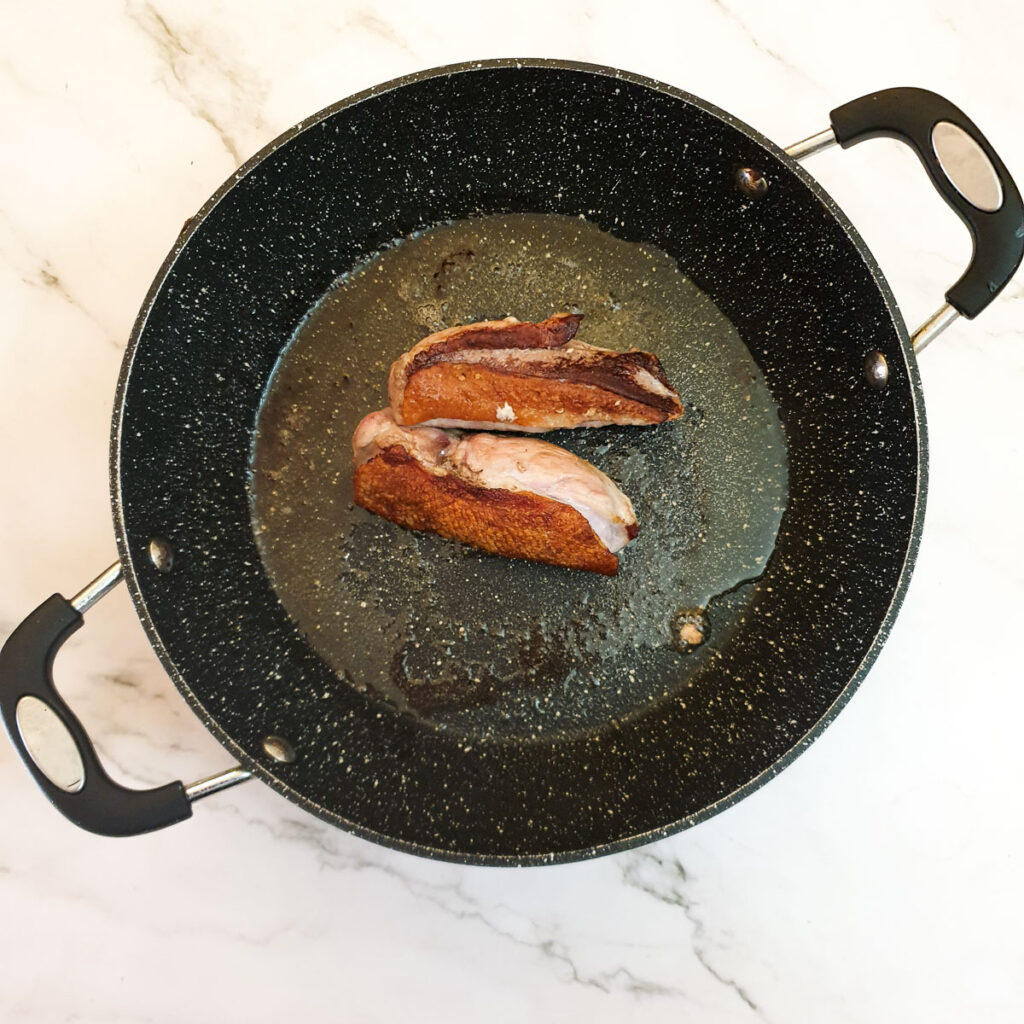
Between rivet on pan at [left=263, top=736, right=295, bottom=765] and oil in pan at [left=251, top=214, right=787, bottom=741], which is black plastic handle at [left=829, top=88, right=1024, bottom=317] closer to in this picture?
oil in pan at [left=251, top=214, right=787, bottom=741]

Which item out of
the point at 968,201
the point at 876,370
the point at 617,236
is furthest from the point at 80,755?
the point at 968,201

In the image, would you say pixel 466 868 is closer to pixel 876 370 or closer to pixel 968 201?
pixel 876 370

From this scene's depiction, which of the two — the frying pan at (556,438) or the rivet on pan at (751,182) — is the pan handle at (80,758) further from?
the rivet on pan at (751,182)

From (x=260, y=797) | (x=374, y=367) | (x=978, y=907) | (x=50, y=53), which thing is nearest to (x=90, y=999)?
(x=260, y=797)

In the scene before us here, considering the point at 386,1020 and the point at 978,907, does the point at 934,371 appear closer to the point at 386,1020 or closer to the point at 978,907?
the point at 978,907

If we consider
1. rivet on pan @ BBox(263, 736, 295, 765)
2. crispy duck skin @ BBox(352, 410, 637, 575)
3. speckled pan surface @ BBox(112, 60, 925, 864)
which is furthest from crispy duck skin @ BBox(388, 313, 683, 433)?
rivet on pan @ BBox(263, 736, 295, 765)
